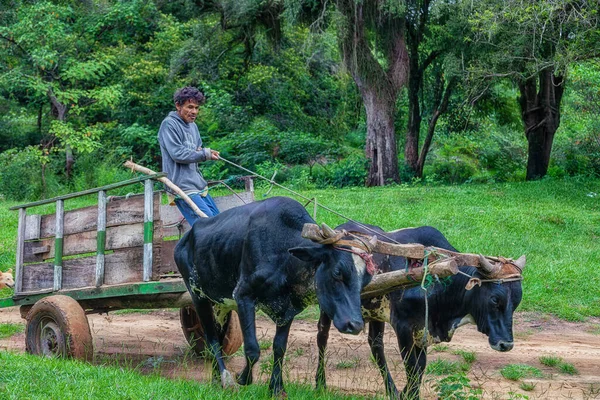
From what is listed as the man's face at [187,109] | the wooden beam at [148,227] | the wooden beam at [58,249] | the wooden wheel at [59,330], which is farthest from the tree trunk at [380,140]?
the wooden wheel at [59,330]

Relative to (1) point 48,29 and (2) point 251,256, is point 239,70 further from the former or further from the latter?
(2) point 251,256

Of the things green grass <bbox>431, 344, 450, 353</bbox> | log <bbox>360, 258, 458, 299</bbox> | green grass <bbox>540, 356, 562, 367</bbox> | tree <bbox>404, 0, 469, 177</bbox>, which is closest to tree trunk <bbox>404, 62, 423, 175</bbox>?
tree <bbox>404, 0, 469, 177</bbox>

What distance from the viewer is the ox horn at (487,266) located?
588cm

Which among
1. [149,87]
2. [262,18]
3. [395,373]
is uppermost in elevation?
[262,18]

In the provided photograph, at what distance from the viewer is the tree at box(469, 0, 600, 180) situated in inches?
612

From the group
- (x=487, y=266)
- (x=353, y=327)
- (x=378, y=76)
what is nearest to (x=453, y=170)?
(x=378, y=76)

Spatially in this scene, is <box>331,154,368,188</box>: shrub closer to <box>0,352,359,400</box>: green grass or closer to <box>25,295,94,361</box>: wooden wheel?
<box>25,295,94,361</box>: wooden wheel

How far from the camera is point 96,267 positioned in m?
7.49

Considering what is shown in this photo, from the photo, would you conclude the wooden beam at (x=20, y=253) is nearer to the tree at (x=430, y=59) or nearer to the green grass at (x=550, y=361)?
the green grass at (x=550, y=361)

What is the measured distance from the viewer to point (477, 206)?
1684cm

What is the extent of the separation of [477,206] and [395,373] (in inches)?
380

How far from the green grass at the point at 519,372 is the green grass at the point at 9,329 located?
20.2ft

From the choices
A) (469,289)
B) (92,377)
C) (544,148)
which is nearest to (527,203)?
(544,148)

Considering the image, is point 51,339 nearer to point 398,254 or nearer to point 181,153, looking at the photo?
point 181,153
